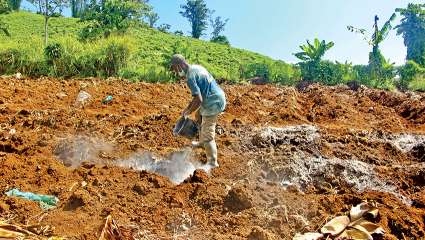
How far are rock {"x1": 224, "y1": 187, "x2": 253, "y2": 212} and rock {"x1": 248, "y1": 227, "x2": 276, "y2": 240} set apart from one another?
2.08ft

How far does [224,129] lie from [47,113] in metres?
3.16

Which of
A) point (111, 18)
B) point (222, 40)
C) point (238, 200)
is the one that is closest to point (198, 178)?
point (238, 200)

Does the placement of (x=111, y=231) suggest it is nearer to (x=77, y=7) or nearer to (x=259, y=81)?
(x=259, y=81)

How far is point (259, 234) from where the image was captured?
198 inches

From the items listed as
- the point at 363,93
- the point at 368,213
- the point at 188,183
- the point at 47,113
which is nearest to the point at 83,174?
the point at 188,183

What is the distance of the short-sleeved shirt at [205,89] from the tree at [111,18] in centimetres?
1591

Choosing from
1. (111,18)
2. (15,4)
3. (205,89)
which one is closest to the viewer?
(205,89)

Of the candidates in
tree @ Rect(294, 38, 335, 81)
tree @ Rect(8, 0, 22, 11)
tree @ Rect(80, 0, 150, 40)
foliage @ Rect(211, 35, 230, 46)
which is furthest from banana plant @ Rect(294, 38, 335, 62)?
tree @ Rect(8, 0, 22, 11)

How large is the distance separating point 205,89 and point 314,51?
14.4 m

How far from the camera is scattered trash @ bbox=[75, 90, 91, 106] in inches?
476

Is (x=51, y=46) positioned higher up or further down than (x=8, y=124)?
higher up

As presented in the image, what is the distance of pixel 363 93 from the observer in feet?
55.0

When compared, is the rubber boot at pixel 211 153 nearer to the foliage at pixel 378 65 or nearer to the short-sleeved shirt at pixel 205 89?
the short-sleeved shirt at pixel 205 89

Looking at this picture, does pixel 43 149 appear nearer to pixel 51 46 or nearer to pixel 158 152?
pixel 158 152
